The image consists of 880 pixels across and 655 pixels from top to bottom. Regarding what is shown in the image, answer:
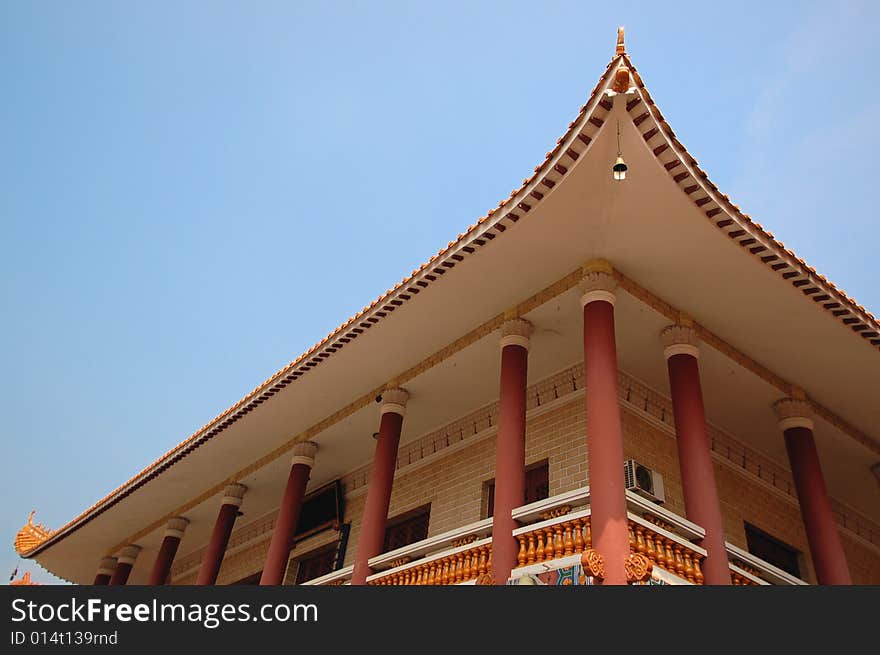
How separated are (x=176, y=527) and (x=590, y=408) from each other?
10505 millimetres

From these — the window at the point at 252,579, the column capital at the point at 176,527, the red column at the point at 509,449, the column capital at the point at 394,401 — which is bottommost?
the red column at the point at 509,449

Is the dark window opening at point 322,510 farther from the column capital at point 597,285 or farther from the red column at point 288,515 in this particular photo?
the column capital at point 597,285

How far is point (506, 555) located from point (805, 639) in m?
3.18

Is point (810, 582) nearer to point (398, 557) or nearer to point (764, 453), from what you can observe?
point (764, 453)

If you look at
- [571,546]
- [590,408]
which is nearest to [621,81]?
[590,408]

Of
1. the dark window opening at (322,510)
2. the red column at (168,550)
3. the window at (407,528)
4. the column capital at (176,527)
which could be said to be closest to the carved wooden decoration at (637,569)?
the window at (407,528)

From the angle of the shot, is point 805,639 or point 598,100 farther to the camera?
point 598,100

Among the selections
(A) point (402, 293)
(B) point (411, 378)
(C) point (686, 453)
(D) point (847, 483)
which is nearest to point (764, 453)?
(D) point (847, 483)

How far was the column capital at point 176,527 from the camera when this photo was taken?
15.2m

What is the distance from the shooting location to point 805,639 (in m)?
4.54

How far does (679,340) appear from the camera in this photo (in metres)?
9.10

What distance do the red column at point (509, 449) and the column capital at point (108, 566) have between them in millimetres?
12447

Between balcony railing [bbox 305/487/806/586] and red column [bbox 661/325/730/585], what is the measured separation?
17 cm

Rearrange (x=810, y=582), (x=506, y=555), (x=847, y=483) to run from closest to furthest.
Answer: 1. (x=506, y=555)
2. (x=810, y=582)
3. (x=847, y=483)
